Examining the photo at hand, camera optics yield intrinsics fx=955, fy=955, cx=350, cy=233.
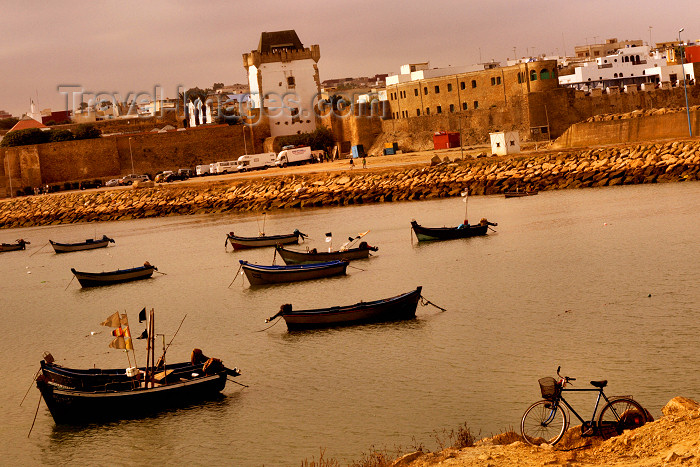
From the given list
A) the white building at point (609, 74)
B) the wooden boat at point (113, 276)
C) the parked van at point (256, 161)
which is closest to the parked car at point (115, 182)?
the parked van at point (256, 161)

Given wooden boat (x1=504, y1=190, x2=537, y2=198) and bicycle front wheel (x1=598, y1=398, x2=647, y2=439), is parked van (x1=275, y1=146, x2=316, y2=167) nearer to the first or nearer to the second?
wooden boat (x1=504, y1=190, x2=537, y2=198)

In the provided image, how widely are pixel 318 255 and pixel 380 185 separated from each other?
22.4m

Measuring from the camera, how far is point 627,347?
16969mm

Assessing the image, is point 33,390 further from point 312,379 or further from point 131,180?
point 131,180

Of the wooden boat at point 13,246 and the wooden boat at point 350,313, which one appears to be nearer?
the wooden boat at point 350,313

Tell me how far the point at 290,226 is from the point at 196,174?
27.8m

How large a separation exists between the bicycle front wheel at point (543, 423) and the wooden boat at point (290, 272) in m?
15.9

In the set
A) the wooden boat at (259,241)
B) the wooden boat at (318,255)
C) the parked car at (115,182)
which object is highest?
the parked car at (115,182)

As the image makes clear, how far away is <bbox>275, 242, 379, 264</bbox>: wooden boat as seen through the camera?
96.4 feet

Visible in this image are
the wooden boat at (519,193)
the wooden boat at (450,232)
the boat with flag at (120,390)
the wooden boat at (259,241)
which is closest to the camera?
the boat with flag at (120,390)

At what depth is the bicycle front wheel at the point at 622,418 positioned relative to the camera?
10852 mm

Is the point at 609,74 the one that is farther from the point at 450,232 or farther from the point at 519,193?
the point at 450,232

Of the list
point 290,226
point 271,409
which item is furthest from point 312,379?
point 290,226

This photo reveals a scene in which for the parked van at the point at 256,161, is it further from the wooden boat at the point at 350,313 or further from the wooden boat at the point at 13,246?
the wooden boat at the point at 350,313
